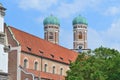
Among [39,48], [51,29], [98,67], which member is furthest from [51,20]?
[98,67]

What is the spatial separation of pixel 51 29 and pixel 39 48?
62056mm

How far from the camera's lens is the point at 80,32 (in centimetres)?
14250

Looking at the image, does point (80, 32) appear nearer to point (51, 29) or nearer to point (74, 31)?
point (74, 31)

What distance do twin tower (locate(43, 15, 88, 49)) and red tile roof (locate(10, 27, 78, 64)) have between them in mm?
45877

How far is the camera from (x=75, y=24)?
474 ft

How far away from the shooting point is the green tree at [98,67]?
2216 inches

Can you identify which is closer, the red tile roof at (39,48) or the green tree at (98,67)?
the green tree at (98,67)

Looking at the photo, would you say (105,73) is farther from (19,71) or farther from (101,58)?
(19,71)

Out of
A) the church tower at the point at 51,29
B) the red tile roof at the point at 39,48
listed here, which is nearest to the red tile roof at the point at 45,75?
the red tile roof at the point at 39,48

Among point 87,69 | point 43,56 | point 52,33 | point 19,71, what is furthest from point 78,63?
point 52,33

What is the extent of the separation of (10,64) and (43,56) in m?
8.50

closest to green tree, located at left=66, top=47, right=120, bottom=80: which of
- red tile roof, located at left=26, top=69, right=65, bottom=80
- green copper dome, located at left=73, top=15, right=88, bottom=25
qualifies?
red tile roof, located at left=26, top=69, right=65, bottom=80

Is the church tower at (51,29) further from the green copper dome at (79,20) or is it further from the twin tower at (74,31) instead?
the green copper dome at (79,20)

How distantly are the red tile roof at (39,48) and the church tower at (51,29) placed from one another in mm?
45541
